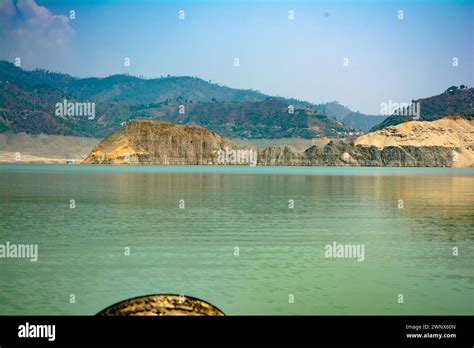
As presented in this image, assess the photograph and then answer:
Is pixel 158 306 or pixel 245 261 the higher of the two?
pixel 158 306

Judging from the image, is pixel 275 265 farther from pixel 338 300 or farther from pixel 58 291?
pixel 58 291

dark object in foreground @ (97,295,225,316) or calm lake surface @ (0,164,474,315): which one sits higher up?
dark object in foreground @ (97,295,225,316)

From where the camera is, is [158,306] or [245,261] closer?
[158,306]

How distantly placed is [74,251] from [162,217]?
48.9 ft

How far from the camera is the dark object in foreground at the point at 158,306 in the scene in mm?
9727

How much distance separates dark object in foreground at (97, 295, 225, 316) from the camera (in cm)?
973

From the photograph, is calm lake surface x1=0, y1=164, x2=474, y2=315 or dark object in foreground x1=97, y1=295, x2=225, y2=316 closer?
dark object in foreground x1=97, y1=295, x2=225, y2=316

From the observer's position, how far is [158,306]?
9.80 metres

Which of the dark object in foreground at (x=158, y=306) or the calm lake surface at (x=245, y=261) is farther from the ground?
the dark object in foreground at (x=158, y=306)

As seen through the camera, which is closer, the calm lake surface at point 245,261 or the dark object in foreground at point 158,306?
the dark object in foreground at point 158,306
